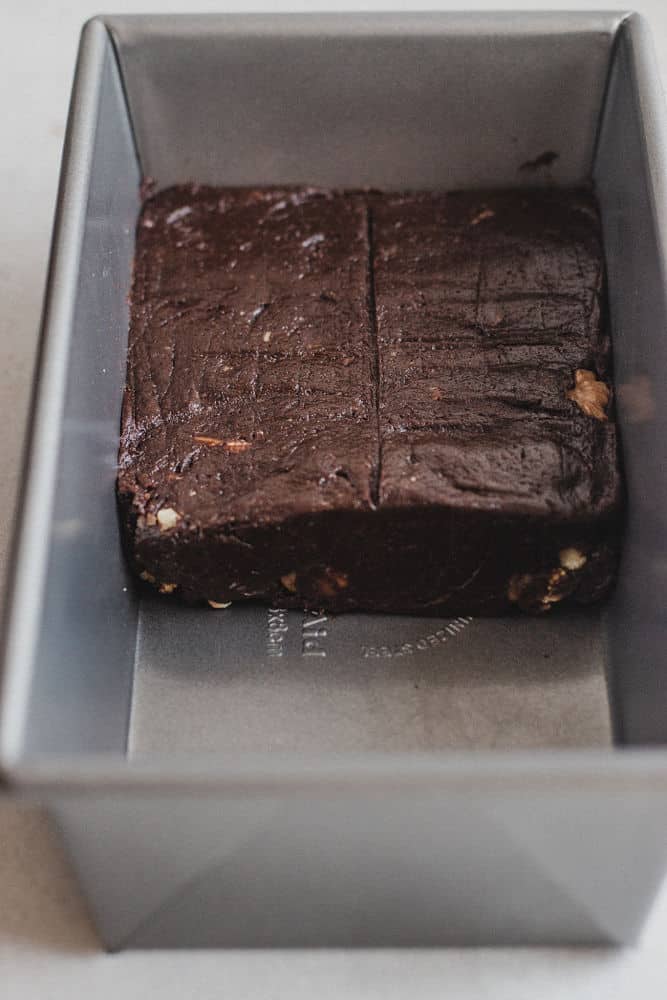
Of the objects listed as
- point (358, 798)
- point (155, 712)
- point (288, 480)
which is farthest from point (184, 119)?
point (358, 798)

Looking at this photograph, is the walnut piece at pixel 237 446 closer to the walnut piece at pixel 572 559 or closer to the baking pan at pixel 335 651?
the baking pan at pixel 335 651

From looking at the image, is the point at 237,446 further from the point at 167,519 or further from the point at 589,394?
the point at 589,394

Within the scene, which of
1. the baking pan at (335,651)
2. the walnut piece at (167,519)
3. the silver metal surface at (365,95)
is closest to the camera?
the baking pan at (335,651)

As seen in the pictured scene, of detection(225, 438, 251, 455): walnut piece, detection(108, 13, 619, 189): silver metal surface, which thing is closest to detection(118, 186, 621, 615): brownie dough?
detection(225, 438, 251, 455): walnut piece

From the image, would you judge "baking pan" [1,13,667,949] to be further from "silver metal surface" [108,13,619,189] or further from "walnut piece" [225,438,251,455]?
"walnut piece" [225,438,251,455]

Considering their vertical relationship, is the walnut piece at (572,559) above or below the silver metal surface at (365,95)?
below

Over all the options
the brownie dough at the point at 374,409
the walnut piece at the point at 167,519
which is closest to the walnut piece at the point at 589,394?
the brownie dough at the point at 374,409

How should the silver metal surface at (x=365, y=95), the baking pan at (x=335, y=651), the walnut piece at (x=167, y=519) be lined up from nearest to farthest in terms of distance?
the baking pan at (x=335, y=651) → the walnut piece at (x=167, y=519) → the silver metal surface at (x=365, y=95)
